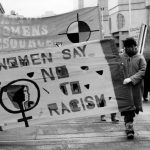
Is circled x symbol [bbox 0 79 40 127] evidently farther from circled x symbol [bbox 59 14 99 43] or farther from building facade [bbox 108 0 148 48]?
building facade [bbox 108 0 148 48]

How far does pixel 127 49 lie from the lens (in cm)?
761

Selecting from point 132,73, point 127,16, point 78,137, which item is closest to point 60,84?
point 78,137

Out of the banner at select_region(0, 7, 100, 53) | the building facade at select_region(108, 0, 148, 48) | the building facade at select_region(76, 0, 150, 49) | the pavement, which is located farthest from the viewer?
the building facade at select_region(108, 0, 148, 48)

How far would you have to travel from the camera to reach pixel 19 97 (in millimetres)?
7043

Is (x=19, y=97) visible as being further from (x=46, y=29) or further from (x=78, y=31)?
(x=78, y=31)

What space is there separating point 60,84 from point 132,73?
1267 millimetres

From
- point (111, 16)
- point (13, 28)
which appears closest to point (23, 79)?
point (13, 28)

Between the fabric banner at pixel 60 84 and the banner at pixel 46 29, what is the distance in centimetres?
78

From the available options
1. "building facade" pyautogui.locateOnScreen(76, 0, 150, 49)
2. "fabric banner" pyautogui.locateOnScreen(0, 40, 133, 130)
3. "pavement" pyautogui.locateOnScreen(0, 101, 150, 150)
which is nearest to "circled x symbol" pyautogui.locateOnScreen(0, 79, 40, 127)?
"fabric banner" pyautogui.locateOnScreen(0, 40, 133, 130)

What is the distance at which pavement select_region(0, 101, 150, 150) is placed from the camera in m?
7.02

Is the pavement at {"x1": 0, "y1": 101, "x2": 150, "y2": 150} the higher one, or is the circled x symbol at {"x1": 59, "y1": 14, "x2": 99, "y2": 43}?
the circled x symbol at {"x1": 59, "y1": 14, "x2": 99, "y2": 43}

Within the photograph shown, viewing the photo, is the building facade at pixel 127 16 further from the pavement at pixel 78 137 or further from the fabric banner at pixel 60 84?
the fabric banner at pixel 60 84

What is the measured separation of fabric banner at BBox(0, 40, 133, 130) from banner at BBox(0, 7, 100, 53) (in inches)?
30.7

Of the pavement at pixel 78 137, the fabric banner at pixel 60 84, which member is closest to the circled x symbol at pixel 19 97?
the fabric banner at pixel 60 84
